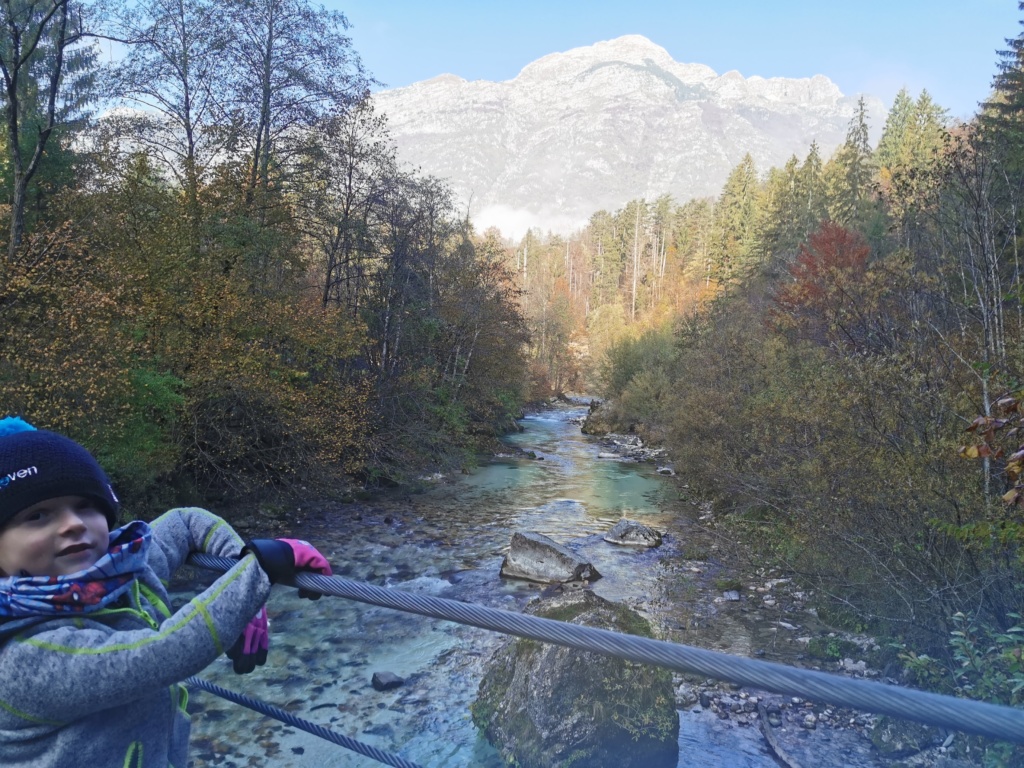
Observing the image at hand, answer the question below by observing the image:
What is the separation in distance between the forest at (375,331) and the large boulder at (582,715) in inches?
91.9

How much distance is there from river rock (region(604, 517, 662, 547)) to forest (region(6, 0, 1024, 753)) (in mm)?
1579

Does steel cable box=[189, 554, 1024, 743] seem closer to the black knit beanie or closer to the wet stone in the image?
the black knit beanie

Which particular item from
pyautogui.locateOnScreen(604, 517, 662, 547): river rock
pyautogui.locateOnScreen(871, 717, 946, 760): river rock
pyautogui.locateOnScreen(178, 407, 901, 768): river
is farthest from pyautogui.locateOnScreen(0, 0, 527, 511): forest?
pyautogui.locateOnScreen(871, 717, 946, 760): river rock

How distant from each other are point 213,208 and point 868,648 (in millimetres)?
14518

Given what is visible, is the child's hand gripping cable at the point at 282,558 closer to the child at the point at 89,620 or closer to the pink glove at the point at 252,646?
the child at the point at 89,620

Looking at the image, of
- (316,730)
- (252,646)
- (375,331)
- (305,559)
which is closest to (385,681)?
(316,730)

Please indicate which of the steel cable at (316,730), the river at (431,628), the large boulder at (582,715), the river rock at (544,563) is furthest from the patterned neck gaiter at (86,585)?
the river rock at (544,563)

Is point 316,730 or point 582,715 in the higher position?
point 316,730

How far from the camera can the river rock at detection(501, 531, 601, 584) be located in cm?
1095

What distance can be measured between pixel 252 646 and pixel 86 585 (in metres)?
0.45

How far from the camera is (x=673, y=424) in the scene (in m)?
19.4

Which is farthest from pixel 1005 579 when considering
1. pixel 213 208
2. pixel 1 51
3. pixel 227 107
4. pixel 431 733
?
pixel 227 107

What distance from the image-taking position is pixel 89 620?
1335mm

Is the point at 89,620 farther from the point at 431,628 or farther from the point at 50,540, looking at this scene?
the point at 431,628
